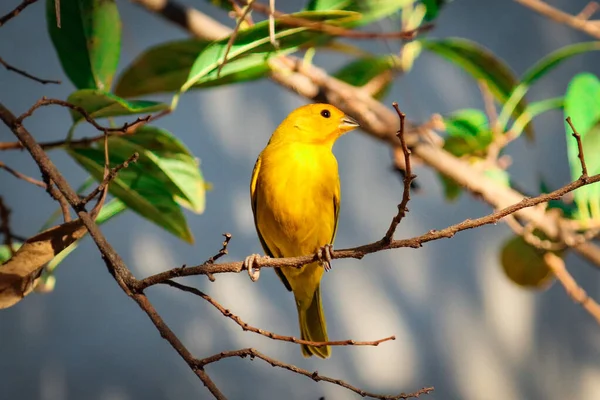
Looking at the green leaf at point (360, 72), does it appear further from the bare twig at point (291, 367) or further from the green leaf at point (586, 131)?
the bare twig at point (291, 367)

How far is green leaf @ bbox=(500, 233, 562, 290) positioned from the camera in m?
1.65

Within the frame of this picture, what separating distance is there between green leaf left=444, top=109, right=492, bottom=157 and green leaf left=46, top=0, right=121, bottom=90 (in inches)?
29.4

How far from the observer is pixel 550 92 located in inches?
96.9

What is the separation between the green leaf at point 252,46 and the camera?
96cm

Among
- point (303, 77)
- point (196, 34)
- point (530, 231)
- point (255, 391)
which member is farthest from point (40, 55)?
point (530, 231)

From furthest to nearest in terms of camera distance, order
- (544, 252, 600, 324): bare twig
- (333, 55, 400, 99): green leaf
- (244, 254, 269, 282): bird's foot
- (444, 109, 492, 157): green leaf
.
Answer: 1. (333, 55, 400, 99): green leaf
2. (444, 109, 492, 157): green leaf
3. (544, 252, 600, 324): bare twig
4. (244, 254, 269, 282): bird's foot

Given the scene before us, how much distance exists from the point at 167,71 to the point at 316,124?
0.96 feet

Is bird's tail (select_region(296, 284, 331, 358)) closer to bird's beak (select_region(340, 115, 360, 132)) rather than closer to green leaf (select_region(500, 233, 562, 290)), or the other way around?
bird's beak (select_region(340, 115, 360, 132))

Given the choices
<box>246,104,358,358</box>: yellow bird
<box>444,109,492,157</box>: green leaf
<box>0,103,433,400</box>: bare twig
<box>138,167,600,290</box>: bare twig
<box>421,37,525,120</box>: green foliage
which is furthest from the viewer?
<box>444,109,492,157</box>: green leaf

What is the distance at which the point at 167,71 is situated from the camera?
123 cm

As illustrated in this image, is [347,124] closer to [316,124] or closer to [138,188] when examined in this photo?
[316,124]

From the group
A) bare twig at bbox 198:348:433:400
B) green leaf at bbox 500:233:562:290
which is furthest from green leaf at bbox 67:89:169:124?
green leaf at bbox 500:233:562:290

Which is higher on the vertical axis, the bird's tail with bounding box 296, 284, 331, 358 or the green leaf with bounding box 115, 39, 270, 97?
the green leaf with bounding box 115, 39, 270, 97

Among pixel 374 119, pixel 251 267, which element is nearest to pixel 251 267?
pixel 251 267
